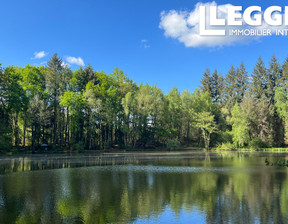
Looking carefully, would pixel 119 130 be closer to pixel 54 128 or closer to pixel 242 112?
pixel 54 128

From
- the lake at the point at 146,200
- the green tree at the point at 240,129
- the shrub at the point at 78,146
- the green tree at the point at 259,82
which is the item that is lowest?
the lake at the point at 146,200

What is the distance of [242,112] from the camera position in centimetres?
A: 7512

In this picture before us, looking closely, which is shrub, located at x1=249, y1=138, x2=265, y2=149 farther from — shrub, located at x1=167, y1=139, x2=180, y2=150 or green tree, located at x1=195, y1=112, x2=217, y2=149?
shrub, located at x1=167, y1=139, x2=180, y2=150

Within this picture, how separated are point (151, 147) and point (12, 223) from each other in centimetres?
6554

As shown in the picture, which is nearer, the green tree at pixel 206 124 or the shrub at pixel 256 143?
the shrub at pixel 256 143

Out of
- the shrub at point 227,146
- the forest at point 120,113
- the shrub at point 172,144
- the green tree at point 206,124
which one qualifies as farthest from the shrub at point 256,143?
the shrub at point 172,144

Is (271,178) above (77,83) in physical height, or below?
below

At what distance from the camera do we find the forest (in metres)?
57.8

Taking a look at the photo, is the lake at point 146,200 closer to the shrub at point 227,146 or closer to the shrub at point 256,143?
the shrub at point 256,143

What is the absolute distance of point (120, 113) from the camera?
70250mm

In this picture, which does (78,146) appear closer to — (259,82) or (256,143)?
(256,143)

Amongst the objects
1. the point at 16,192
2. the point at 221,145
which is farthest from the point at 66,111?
the point at 16,192

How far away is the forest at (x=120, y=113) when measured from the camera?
57781mm

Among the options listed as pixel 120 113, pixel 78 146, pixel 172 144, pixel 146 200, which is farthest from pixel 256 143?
pixel 146 200
